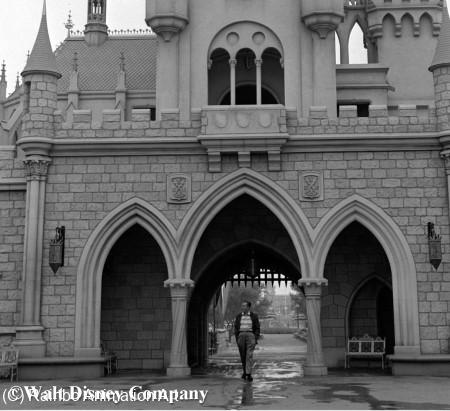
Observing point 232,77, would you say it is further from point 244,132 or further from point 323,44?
point 244,132

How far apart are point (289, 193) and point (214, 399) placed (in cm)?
664

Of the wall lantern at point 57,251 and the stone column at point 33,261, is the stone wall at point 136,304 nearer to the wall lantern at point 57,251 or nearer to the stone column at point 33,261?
the wall lantern at point 57,251

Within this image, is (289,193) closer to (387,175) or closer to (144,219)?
(387,175)

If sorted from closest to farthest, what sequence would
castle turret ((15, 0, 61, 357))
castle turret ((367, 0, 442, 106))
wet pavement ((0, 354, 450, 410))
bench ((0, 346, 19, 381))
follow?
1. wet pavement ((0, 354, 450, 410))
2. bench ((0, 346, 19, 381))
3. castle turret ((15, 0, 61, 357))
4. castle turret ((367, 0, 442, 106))

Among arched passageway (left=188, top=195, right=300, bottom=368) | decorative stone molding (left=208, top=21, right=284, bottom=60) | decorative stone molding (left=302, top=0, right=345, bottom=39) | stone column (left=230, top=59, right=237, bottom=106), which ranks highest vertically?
decorative stone molding (left=302, top=0, right=345, bottom=39)

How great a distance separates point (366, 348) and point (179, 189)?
21.5ft

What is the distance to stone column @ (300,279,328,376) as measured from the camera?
16.7 metres

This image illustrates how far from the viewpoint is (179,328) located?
1728 centimetres

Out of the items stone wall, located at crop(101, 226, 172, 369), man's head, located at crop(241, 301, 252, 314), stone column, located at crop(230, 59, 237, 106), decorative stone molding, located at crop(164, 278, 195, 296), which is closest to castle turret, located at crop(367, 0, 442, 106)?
stone column, located at crop(230, 59, 237, 106)

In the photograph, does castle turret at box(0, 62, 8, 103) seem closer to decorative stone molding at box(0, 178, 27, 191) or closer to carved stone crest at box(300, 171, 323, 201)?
decorative stone molding at box(0, 178, 27, 191)

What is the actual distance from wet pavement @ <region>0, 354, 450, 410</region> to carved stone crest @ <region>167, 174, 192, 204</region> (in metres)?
4.21

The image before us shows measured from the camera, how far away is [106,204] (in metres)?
17.7

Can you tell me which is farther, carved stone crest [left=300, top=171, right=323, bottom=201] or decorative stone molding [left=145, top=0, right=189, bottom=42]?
decorative stone molding [left=145, top=0, right=189, bottom=42]

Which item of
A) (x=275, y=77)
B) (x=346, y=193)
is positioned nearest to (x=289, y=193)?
(x=346, y=193)
